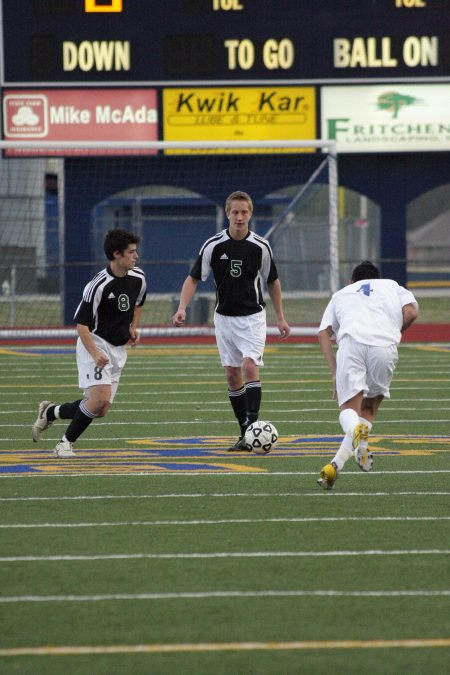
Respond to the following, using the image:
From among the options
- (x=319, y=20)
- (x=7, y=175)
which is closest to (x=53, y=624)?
(x=319, y=20)

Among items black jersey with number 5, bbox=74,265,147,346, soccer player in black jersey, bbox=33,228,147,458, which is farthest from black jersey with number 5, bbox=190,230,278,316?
black jersey with number 5, bbox=74,265,147,346

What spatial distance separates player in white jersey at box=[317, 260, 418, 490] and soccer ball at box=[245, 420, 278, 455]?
1552mm

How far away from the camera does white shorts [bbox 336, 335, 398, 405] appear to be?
866 cm

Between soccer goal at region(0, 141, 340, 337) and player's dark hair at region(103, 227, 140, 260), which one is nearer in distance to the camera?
player's dark hair at region(103, 227, 140, 260)

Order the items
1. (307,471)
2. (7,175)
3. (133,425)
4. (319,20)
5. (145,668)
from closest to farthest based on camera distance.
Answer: (145,668)
(307,471)
(133,425)
(319,20)
(7,175)

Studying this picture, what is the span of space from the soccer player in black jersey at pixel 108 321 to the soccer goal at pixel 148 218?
11757 millimetres

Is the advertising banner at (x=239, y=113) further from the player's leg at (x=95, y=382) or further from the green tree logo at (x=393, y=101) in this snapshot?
the player's leg at (x=95, y=382)

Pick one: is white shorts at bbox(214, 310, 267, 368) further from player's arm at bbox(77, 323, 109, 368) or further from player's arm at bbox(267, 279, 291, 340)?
player's arm at bbox(77, 323, 109, 368)

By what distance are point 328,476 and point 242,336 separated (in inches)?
96.2

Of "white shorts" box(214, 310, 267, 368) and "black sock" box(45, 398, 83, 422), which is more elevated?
"white shorts" box(214, 310, 267, 368)

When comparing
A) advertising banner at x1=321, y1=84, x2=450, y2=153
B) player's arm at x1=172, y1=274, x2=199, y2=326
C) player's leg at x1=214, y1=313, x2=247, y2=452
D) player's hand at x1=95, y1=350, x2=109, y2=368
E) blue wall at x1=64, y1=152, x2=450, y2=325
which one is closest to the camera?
player's hand at x1=95, y1=350, x2=109, y2=368

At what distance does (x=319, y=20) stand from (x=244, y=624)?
71.6ft

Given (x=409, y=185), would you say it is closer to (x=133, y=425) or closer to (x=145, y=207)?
(x=145, y=207)

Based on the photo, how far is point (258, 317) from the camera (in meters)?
10.8
